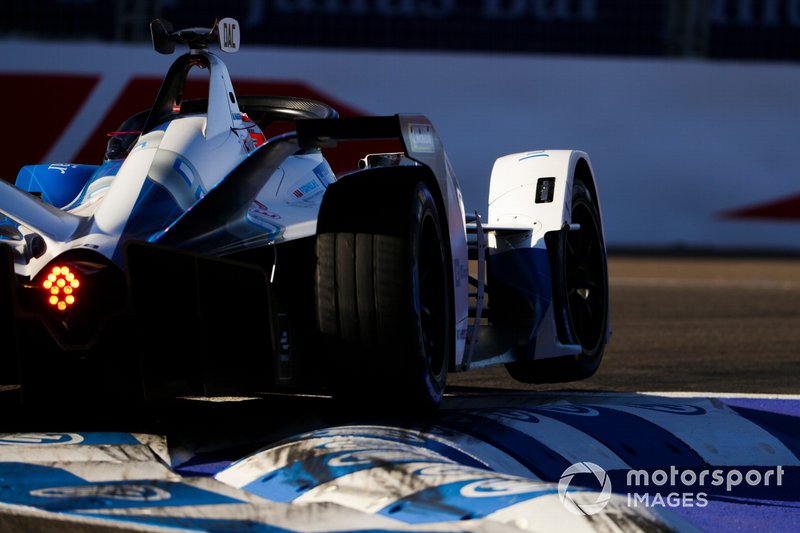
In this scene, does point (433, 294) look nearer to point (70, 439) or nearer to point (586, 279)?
point (70, 439)

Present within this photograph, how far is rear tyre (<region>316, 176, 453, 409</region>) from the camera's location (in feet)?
14.4

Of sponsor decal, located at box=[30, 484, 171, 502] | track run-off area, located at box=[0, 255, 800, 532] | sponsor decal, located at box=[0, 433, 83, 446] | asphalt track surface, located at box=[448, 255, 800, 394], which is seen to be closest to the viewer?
track run-off area, located at box=[0, 255, 800, 532]

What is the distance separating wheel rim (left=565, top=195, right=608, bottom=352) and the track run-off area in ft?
0.88

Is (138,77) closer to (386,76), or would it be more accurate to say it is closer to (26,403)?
(386,76)

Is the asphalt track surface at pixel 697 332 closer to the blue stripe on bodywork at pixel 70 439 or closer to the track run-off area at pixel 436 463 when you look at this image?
the track run-off area at pixel 436 463

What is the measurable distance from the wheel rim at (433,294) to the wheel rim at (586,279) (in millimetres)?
1375

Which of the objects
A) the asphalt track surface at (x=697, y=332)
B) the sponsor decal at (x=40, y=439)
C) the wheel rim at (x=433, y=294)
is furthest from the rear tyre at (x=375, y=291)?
the asphalt track surface at (x=697, y=332)

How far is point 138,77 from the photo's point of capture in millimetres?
15625

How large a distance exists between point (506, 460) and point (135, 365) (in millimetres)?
1103

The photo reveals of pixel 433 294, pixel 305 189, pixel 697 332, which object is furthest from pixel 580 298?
pixel 697 332

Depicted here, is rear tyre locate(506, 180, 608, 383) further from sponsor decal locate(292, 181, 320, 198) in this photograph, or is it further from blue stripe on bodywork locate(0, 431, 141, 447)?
blue stripe on bodywork locate(0, 431, 141, 447)

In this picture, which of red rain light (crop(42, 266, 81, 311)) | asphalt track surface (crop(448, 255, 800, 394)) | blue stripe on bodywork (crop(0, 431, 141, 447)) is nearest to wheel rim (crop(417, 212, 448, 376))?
blue stripe on bodywork (crop(0, 431, 141, 447))

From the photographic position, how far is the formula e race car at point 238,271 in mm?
4297

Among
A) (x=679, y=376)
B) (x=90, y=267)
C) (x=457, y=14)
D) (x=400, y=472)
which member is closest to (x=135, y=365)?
(x=90, y=267)
